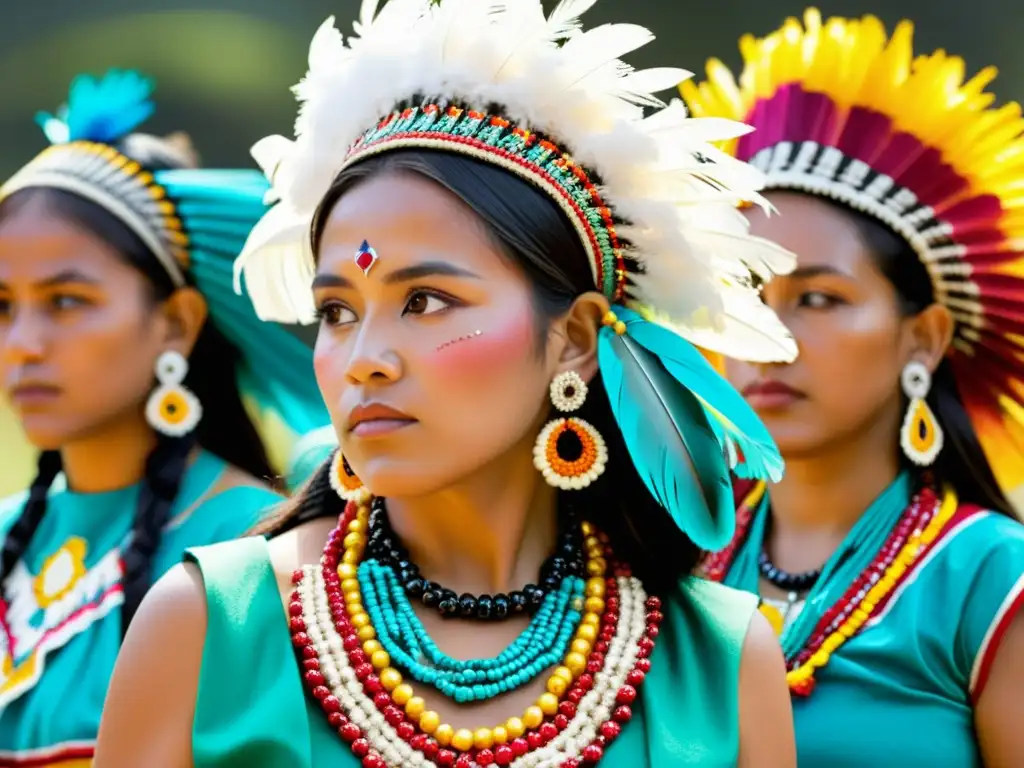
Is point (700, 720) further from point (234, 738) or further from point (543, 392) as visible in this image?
point (234, 738)

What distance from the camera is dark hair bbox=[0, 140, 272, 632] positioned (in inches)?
125

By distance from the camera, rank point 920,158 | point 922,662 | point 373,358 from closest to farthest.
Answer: point 373,358 → point 922,662 → point 920,158

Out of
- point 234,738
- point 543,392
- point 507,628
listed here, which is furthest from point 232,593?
point 543,392

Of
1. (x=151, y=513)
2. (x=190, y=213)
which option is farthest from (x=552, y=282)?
(x=190, y=213)

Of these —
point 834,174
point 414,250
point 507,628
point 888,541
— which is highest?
point 834,174

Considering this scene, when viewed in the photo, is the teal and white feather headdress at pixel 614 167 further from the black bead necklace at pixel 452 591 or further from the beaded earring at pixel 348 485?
the beaded earring at pixel 348 485

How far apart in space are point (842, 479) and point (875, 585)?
11.9 inches

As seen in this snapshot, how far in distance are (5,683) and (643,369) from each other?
163cm

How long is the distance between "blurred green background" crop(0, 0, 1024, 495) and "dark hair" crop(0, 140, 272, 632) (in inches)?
160

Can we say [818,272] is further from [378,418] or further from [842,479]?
[378,418]

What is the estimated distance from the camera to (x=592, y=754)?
2076 millimetres

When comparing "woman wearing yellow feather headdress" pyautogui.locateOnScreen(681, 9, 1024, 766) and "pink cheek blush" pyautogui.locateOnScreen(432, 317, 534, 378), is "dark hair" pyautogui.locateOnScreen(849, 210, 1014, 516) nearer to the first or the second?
"woman wearing yellow feather headdress" pyautogui.locateOnScreen(681, 9, 1024, 766)

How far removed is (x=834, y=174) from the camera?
3164 millimetres

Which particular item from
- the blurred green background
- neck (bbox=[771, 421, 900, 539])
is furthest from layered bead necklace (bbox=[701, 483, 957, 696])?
the blurred green background
